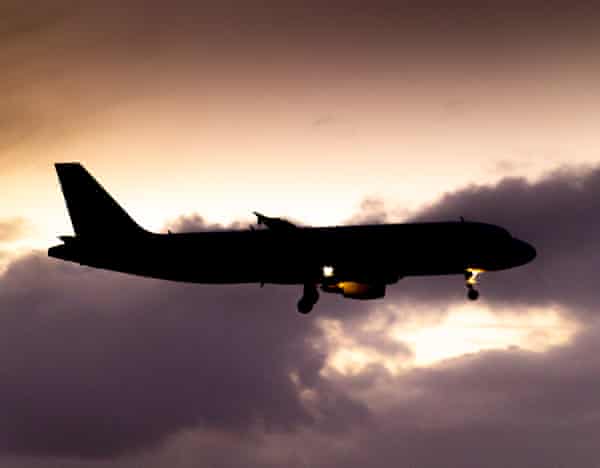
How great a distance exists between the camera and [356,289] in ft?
305

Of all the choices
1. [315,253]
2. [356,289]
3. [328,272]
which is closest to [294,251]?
[315,253]

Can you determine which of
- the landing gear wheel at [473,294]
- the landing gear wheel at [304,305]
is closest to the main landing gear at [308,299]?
the landing gear wheel at [304,305]

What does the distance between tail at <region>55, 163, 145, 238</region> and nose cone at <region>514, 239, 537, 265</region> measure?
3648 cm

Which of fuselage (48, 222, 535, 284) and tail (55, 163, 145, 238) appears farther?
tail (55, 163, 145, 238)

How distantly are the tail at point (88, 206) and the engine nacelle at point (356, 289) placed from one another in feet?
67.6

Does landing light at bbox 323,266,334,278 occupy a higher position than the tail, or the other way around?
the tail

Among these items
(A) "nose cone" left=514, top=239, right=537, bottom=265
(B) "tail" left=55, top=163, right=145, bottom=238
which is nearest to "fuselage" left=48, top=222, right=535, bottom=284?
(A) "nose cone" left=514, top=239, right=537, bottom=265

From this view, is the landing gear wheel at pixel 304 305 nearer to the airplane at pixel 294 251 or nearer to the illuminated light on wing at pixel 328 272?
the airplane at pixel 294 251

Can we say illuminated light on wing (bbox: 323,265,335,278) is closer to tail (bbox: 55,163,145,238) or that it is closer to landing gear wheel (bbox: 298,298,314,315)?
landing gear wheel (bbox: 298,298,314,315)

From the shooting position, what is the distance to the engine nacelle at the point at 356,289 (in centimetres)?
9269

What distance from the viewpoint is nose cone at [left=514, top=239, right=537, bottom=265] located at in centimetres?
9525

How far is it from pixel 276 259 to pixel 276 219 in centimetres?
371

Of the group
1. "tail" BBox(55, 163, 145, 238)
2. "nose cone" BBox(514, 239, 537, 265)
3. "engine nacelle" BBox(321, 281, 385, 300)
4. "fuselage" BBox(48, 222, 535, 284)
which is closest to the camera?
"fuselage" BBox(48, 222, 535, 284)

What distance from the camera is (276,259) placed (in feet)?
308
